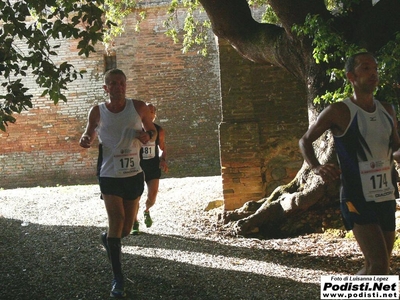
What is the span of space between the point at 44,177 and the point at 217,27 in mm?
12202

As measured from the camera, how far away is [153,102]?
18.5 metres

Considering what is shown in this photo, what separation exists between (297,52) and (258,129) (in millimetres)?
2264

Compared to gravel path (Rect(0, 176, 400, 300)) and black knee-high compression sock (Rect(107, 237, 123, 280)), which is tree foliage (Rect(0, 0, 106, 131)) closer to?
black knee-high compression sock (Rect(107, 237, 123, 280))

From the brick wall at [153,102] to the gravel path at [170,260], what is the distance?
7.77 m

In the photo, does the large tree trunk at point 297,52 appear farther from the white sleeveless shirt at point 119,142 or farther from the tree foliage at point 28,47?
the white sleeveless shirt at point 119,142

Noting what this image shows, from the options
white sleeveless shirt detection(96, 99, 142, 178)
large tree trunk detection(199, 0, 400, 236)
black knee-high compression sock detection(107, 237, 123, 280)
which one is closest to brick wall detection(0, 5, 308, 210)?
large tree trunk detection(199, 0, 400, 236)

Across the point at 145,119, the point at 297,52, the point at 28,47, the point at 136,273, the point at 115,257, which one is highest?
the point at 297,52

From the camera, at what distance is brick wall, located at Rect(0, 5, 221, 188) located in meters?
18.4

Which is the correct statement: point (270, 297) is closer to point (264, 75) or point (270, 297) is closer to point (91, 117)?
point (91, 117)

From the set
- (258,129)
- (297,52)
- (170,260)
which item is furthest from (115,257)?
(258,129)

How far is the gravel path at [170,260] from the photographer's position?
5266mm

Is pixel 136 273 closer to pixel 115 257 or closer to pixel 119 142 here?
pixel 115 257

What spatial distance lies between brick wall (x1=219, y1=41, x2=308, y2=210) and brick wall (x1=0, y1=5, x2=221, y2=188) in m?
8.73

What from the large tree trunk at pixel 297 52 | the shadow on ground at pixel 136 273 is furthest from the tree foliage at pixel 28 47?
the large tree trunk at pixel 297 52
